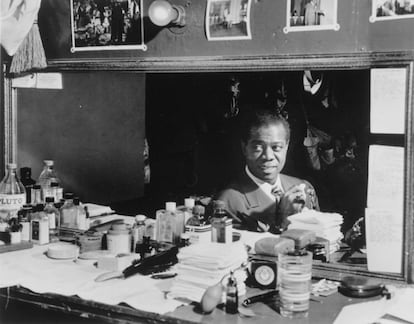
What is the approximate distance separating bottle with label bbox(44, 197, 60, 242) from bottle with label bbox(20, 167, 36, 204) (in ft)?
0.69

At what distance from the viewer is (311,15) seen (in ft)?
7.27

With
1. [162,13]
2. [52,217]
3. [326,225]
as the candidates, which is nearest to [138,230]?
[52,217]

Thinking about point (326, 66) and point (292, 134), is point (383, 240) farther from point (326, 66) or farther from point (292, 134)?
point (326, 66)

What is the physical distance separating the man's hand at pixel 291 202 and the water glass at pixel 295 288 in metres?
0.47

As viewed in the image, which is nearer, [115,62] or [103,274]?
[103,274]

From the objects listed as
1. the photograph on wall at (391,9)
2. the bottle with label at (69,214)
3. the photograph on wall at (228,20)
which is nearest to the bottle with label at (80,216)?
the bottle with label at (69,214)

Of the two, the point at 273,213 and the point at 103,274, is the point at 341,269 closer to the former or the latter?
the point at 273,213

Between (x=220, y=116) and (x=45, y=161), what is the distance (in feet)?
3.49

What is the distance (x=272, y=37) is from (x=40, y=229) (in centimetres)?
133

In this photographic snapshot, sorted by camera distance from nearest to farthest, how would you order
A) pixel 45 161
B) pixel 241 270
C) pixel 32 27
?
pixel 241 270 < pixel 32 27 < pixel 45 161

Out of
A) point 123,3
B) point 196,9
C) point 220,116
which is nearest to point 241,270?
point 220,116

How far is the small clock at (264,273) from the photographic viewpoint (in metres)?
2.09

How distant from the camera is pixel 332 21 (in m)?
2.18

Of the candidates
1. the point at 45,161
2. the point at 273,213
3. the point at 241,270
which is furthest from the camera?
the point at 45,161
